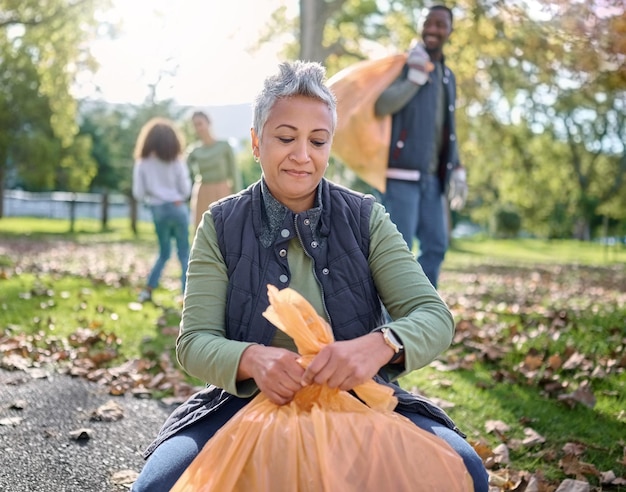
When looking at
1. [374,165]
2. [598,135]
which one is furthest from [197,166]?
[598,135]

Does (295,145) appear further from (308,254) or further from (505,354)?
(505,354)

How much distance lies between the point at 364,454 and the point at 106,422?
2.38 metres

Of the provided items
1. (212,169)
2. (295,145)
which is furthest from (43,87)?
(295,145)

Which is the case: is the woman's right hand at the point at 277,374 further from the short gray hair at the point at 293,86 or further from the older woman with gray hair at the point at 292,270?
the short gray hair at the point at 293,86

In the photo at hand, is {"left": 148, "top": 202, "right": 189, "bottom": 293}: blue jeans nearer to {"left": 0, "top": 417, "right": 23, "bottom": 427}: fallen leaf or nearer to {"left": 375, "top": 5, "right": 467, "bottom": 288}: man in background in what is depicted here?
{"left": 375, "top": 5, "right": 467, "bottom": 288}: man in background

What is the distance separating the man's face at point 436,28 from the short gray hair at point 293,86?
131 inches

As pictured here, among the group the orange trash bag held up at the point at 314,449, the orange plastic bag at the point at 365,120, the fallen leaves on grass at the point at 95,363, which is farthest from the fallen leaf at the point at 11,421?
the orange plastic bag at the point at 365,120

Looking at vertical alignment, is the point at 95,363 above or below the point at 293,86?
below

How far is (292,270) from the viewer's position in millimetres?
2256

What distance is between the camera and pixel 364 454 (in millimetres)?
1748

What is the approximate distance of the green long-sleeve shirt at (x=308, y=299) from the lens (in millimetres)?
2031

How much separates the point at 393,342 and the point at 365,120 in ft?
11.4

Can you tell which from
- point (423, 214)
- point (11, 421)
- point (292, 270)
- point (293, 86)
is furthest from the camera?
point (423, 214)

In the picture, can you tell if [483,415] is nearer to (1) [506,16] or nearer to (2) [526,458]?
(2) [526,458]
